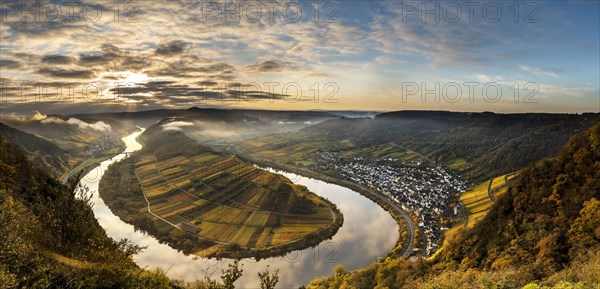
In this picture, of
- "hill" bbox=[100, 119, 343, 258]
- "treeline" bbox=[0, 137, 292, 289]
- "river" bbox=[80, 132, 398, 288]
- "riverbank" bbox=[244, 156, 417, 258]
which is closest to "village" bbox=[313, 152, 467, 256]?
"riverbank" bbox=[244, 156, 417, 258]

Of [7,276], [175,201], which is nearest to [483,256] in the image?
[7,276]

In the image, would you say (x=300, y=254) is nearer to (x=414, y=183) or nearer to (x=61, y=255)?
(x=61, y=255)

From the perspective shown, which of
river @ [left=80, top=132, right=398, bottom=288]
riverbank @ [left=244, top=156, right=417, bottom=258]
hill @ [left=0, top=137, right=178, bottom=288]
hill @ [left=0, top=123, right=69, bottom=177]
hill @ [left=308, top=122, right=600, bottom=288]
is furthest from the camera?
hill @ [left=0, top=123, right=69, bottom=177]

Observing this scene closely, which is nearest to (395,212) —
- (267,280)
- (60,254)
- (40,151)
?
(267,280)

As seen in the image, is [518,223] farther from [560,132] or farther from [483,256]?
[560,132]

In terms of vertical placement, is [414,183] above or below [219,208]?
below

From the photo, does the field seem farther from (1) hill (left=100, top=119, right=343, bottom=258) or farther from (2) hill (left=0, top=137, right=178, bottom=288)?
(2) hill (left=0, top=137, right=178, bottom=288)

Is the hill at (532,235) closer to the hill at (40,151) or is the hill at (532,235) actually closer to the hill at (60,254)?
the hill at (60,254)
